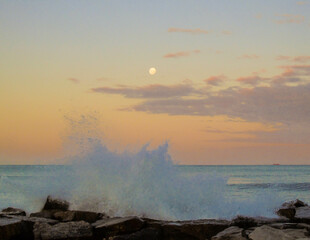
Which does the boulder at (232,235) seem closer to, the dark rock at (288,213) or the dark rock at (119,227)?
the dark rock at (119,227)

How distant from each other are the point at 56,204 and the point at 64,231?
252 cm

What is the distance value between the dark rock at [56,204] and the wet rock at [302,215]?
448 centimetres

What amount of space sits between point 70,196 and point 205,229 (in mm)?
3712

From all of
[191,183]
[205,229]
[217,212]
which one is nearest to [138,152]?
[191,183]

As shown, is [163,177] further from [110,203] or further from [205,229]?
[205,229]

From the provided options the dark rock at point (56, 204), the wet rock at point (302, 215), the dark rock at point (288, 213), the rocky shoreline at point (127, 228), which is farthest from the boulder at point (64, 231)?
the dark rock at point (288, 213)

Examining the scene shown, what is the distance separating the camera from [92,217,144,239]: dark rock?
707 centimetres

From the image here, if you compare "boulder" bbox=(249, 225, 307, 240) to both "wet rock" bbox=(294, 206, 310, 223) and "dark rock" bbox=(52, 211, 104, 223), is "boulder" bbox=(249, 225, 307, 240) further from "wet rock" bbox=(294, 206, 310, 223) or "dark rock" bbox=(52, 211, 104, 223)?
"dark rock" bbox=(52, 211, 104, 223)

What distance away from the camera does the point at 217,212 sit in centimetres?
1033

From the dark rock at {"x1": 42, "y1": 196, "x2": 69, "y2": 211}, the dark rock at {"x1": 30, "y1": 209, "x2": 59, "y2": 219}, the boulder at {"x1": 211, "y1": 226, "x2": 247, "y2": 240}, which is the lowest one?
the boulder at {"x1": 211, "y1": 226, "x2": 247, "y2": 240}

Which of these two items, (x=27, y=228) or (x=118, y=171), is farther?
(x=118, y=171)

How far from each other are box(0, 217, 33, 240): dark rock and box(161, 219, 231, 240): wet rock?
214cm

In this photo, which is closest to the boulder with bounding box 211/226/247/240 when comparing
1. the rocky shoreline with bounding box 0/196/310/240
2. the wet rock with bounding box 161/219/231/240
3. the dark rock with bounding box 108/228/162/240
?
the rocky shoreline with bounding box 0/196/310/240

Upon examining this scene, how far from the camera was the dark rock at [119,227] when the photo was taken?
707 cm
